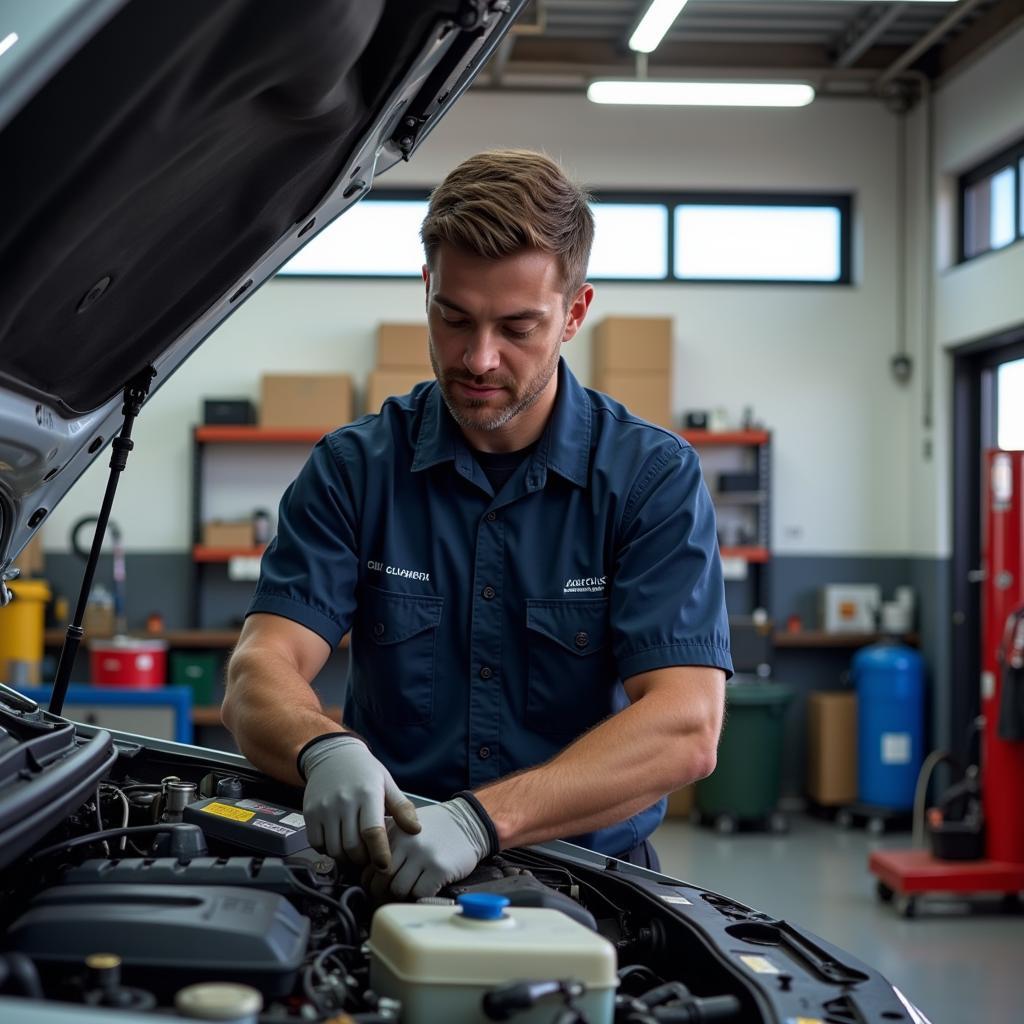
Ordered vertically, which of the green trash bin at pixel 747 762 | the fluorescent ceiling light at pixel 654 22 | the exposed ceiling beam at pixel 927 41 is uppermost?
the exposed ceiling beam at pixel 927 41

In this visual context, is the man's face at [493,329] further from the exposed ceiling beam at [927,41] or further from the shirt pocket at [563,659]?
the exposed ceiling beam at [927,41]

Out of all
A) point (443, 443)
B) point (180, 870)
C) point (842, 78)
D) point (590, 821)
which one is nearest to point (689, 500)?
point (443, 443)

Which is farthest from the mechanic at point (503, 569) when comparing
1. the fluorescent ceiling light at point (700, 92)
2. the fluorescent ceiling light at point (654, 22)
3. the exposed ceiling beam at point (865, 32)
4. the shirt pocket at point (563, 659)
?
the exposed ceiling beam at point (865, 32)

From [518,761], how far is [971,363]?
16.6ft

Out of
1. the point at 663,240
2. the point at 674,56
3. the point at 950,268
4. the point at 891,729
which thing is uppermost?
the point at 674,56

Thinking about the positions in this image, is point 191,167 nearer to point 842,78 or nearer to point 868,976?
point 868,976

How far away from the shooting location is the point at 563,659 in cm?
173

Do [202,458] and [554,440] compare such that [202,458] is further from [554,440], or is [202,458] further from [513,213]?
[513,213]

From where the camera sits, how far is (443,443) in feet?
5.94

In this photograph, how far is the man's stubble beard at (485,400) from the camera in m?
1.66

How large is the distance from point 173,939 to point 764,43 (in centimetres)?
623

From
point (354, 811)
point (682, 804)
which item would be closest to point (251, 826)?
point (354, 811)

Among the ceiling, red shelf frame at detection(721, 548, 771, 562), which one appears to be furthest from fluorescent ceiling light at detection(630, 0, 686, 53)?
red shelf frame at detection(721, 548, 771, 562)

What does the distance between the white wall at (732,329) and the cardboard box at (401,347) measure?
1.34 feet
